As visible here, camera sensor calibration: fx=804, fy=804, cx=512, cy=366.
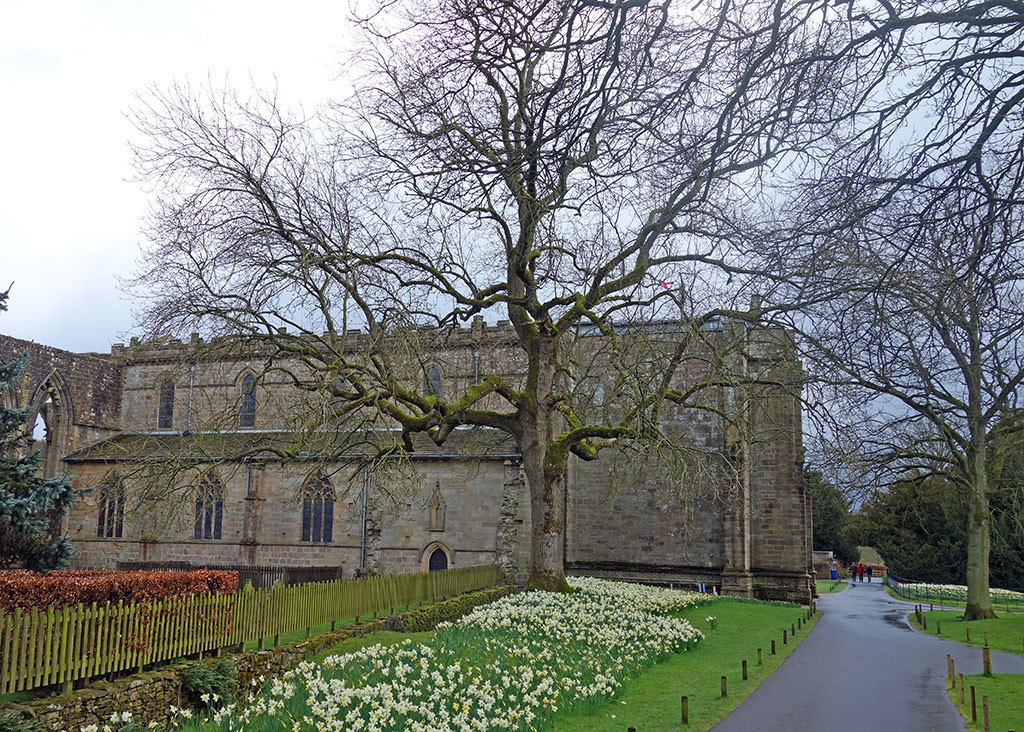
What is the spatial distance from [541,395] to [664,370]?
462cm

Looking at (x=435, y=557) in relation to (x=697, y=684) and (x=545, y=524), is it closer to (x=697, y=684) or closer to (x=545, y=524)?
(x=545, y=524)

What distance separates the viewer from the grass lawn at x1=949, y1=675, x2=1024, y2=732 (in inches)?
454

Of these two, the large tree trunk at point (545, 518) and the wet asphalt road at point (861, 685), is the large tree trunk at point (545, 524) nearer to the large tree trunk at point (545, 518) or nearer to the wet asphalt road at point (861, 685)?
the large tree trunk at point (545, 518)

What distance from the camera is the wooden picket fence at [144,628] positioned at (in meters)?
9.10

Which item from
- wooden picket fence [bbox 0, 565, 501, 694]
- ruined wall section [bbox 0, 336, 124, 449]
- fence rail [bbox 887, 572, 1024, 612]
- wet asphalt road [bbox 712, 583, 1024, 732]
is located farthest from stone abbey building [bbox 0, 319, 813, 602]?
wooden picket fence [bbox 0, 565, 501, 694]

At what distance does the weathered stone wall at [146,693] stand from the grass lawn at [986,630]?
55.1 feet

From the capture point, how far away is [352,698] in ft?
34.1

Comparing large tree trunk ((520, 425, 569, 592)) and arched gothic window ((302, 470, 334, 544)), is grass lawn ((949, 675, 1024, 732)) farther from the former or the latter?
arched gothic window ((302, 470, 334, 544))

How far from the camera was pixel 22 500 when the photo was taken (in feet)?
61.0

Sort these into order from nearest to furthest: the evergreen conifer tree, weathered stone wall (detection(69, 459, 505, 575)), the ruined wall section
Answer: the evergreen conifer tree, weathered stone wall (detection(69, 459, 505, 575)), the ruined wall section

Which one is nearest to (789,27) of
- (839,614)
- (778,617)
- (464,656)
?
(464,656)

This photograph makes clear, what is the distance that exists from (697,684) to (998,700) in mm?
4816

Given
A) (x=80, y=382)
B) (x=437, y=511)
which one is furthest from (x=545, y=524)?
(x=80, y=382)

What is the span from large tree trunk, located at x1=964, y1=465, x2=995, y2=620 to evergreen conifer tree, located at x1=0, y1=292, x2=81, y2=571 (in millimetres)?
26789
